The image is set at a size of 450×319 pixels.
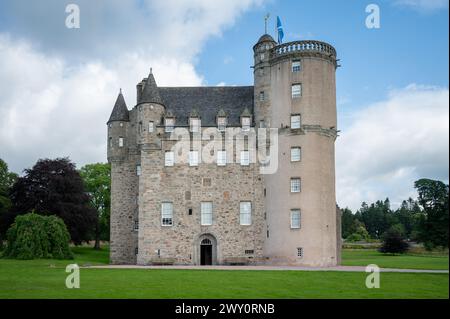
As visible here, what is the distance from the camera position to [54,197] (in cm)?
5281

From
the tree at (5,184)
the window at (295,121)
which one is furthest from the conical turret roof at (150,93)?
the tree at (5,184)

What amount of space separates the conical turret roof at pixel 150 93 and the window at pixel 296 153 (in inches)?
485

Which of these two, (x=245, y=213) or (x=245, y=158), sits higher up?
(x=245, y=158)

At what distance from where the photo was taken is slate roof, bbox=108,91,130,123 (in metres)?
47.9

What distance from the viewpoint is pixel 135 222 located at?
46594 millimetres

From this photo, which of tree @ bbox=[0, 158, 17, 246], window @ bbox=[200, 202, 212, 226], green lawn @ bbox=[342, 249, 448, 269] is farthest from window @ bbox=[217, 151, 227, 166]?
tree @ bbox=[0, 158, 17, 246]

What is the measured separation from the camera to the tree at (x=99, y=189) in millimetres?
70250

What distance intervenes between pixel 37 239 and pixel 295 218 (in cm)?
2075

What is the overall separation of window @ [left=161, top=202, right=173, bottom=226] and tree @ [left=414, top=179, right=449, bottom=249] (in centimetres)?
3313

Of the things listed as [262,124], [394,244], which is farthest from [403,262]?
[394,244]

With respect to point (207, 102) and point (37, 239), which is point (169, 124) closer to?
point (207, 102)

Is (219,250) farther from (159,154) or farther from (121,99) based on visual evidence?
(121,99)

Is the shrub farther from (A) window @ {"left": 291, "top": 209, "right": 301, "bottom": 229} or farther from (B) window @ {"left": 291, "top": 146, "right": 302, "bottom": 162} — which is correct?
(B) window @ {"left": 291, "top": 146, "right": 302, "bottom": 162}
